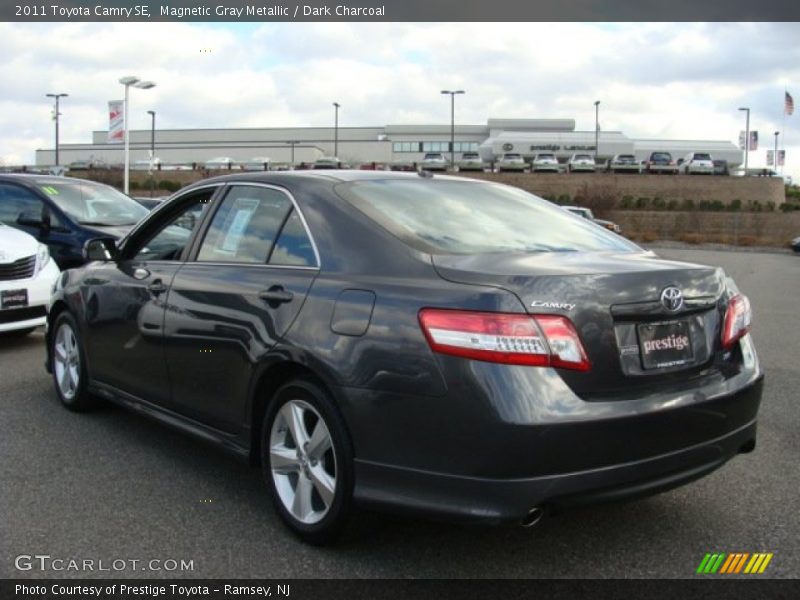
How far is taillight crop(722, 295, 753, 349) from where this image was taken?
Answer: 3367mm

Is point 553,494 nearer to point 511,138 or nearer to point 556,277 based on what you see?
point 556,277

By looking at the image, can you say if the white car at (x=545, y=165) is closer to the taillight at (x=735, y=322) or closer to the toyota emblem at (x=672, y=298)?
the taillight at (x=735, y=322)

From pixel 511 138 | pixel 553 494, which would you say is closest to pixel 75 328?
pixel 553 494

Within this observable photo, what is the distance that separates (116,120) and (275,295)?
31.5 m

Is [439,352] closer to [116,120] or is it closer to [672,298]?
[672,298]

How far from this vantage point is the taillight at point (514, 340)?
9.26 ft

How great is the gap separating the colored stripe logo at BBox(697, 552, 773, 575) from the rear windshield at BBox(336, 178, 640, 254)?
1.44m

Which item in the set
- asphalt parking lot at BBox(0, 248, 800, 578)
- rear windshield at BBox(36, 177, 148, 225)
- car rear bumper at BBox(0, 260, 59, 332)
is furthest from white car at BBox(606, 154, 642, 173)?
asphalt parking lot at BBox(0, 248, 800, 578)

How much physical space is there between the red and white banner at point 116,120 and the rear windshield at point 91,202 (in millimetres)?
22049

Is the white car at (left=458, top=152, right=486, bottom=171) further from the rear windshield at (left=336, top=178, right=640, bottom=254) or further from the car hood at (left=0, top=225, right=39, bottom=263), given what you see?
the rear windshield at (left=336, top=178, right=640, bottom=254)

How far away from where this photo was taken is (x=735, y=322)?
3449mm

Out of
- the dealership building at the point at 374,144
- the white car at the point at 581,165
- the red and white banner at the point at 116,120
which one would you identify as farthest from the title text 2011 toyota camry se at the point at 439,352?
the dealership building at the point at 374,144

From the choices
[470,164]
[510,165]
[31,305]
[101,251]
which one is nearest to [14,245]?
[31,305]

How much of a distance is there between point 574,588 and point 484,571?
1.19 feet
